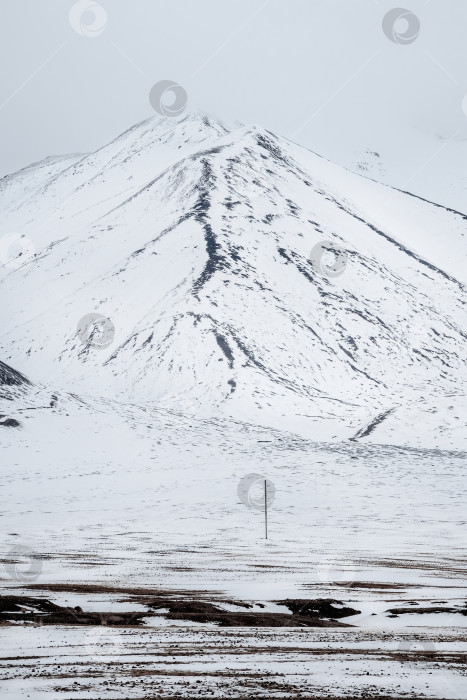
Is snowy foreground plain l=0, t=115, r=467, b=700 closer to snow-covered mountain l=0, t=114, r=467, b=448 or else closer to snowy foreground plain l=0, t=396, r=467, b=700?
snowy foreground plain l=0, t=396, r=467, b=700

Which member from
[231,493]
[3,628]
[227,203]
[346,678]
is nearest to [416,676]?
[346,678]

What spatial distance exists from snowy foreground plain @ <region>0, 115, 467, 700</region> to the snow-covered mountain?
0.55m

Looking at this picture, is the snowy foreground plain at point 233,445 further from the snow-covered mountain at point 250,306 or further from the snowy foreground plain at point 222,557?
the snow-covered mountain at point 250,306

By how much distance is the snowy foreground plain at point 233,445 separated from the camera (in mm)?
12961

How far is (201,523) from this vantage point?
48094 mm

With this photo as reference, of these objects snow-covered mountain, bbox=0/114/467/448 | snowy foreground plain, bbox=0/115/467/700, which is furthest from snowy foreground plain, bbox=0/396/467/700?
snow-covered mountain, bbox=0/114/467/448

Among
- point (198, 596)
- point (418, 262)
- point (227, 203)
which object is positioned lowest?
point (198, 596)

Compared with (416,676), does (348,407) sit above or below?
above

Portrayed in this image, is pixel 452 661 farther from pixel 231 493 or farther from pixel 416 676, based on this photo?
pixel 231 493

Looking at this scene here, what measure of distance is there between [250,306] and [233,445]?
58.2 m

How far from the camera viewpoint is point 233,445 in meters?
77.2

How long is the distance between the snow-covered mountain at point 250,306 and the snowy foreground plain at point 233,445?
1.80 ft

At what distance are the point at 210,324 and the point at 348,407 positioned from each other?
27.7 metres

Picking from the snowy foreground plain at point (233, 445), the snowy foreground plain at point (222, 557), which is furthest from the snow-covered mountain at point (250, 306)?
the snowy foreground plain at point (222, 557)
